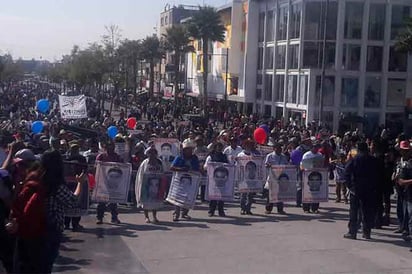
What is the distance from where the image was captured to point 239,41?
63.9m

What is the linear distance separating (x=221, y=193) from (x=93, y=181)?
278cm

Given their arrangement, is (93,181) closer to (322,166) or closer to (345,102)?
(322,166)

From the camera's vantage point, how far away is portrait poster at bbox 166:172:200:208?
45.5ft

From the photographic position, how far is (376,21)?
4931cm

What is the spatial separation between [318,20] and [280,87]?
7.14 meters

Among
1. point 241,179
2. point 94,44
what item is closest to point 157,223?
point 241,179

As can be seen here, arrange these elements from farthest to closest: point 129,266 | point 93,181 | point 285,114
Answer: point 285,114 < point 93,181 < point 129,266

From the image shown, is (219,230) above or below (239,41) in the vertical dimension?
below

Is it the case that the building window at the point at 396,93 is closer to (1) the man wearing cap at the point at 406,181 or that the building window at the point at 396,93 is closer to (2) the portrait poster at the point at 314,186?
(2) the portrait poster at the point at 314,186

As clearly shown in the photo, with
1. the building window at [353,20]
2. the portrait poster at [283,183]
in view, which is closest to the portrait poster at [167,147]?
the portrait poster at [283,183]

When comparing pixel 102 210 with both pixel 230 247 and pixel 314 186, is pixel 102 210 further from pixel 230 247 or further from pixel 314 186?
pixel 314 186

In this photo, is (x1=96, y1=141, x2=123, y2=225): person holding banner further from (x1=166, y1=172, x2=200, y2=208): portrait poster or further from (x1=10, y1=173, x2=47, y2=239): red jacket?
(x1=10, y1=173, x2=47, y2=239): red jacket

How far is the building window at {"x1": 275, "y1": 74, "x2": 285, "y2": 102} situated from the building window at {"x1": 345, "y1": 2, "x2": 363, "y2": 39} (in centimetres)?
687

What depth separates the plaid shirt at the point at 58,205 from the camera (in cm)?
644
